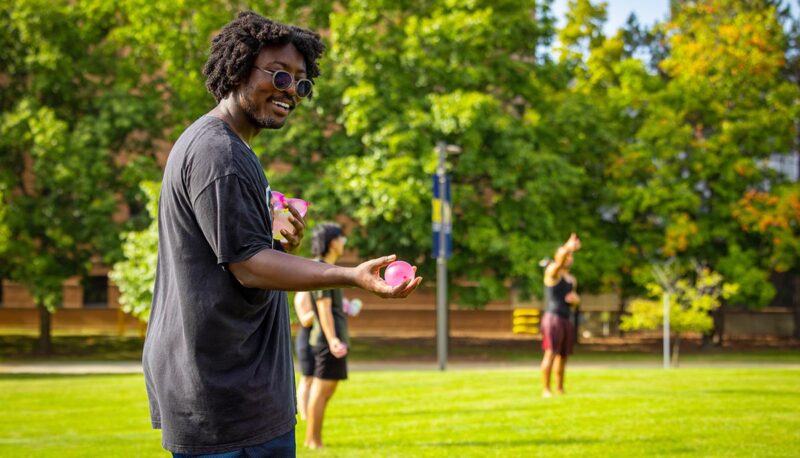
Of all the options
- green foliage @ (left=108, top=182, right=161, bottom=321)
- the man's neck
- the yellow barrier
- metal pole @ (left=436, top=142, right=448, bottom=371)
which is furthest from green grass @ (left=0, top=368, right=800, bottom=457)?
the yellow barrier

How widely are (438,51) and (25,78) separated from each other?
13.2 metres

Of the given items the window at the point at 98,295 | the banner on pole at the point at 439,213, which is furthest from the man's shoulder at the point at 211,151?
the window at the point at 98,295

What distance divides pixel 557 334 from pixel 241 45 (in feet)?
39.4

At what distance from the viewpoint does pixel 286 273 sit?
315 centimetres

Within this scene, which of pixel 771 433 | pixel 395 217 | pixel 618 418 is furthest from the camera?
pixel 395 217

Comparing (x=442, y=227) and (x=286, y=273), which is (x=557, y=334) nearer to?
(x=442, y=227)

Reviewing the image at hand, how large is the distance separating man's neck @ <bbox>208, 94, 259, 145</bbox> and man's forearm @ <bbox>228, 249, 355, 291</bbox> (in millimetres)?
518

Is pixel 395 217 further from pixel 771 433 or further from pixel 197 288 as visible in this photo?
pixel 197 288

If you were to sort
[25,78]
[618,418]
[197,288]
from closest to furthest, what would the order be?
1. [197,288]
2. [618,418]
3. [25,78]

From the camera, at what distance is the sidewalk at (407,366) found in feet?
87.5

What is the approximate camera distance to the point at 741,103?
116 feet

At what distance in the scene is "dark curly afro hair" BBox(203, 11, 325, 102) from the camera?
3.48m

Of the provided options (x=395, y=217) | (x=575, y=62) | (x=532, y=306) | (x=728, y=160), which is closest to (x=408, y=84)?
(x=395, y=217)

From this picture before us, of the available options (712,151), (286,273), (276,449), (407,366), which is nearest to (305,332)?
(276,449)
